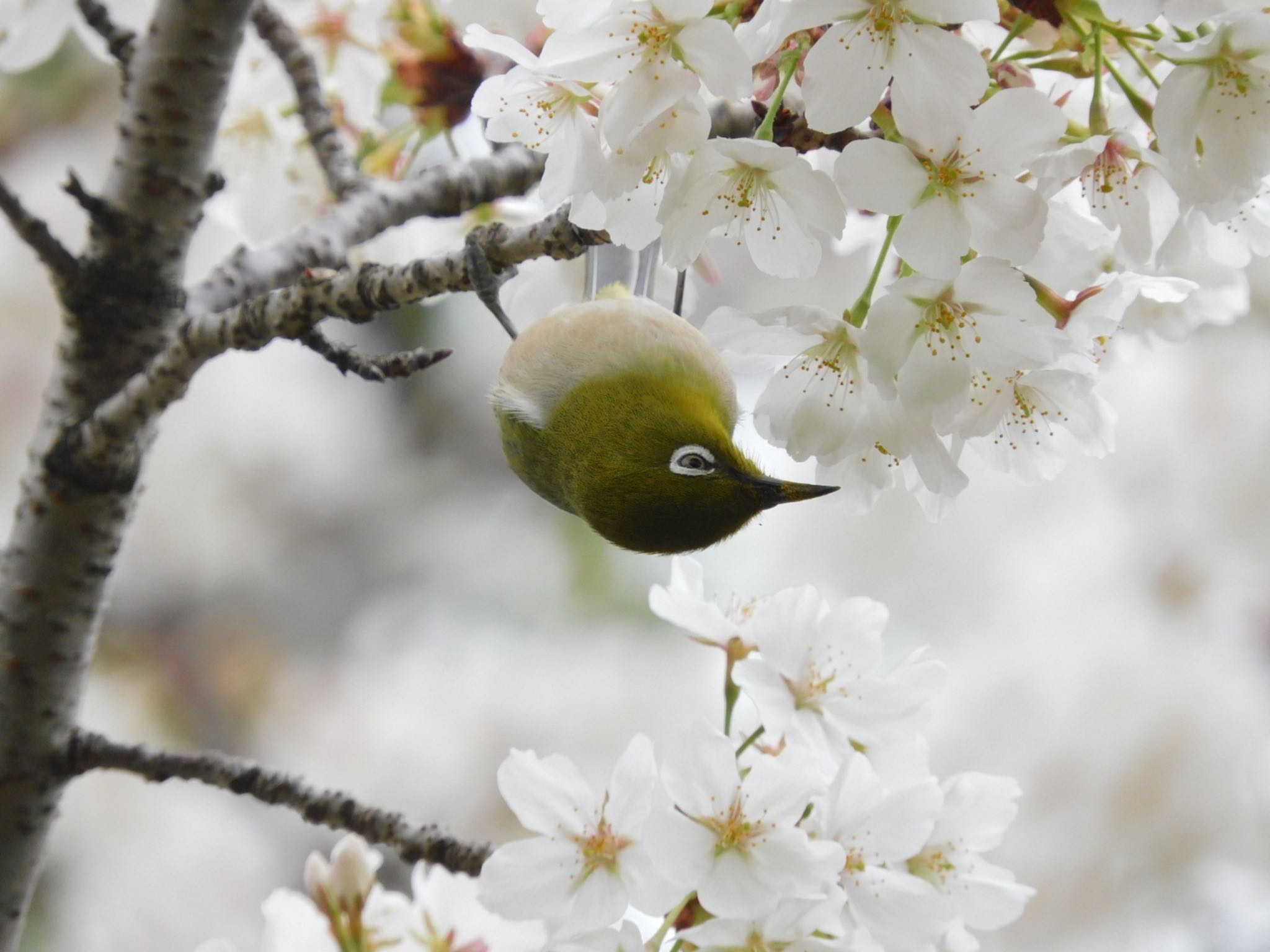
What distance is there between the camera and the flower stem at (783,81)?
1.61ft

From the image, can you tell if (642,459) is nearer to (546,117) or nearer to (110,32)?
(546,117)

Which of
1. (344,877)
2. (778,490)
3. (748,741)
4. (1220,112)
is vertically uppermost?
(1220,112)

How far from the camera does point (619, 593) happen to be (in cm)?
217

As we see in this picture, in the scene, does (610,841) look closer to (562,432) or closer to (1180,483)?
(562,432)

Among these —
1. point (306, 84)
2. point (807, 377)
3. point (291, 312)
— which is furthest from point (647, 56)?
point (306, 84)

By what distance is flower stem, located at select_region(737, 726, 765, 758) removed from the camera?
66 centimetres

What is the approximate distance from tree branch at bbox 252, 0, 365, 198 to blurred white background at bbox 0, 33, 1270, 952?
1.19 metres

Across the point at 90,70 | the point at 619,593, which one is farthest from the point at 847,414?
the point at 90,70

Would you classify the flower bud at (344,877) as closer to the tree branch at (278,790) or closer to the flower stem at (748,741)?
the tree branch at (278,790)

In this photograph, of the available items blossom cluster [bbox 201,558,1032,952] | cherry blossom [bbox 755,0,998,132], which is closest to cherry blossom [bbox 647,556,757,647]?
blossom cluster [bbox 201,558,1032,952]

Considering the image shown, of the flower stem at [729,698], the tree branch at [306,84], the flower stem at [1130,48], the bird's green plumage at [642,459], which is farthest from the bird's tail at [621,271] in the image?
the flower stem at [1130,48]

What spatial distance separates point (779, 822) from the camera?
57cm

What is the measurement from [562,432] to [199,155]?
321 mm

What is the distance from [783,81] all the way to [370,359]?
0.94 ft
